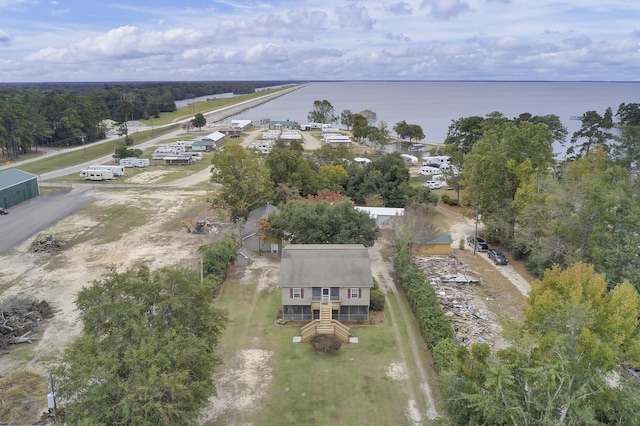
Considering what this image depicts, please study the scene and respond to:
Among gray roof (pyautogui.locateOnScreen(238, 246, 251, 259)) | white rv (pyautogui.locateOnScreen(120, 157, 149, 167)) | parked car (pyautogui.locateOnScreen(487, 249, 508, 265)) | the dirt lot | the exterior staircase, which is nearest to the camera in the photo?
the dirt lot

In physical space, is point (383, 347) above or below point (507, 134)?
below

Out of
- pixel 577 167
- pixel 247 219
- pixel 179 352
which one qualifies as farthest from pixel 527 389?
pixel 247 219

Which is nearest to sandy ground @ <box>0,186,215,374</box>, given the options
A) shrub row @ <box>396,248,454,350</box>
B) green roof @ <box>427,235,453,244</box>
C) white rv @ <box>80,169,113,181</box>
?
shrub row @ <box>396,248,454,350</box>

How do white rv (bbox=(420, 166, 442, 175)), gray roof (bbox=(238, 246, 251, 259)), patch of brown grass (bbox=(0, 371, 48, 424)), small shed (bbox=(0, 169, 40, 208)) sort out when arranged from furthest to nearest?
1. white rv (bbox=(420, 166, 442, 175))
2. small shed (bbox=(0, 169, 40, 208))
3. gray roof (bbox=(238, 246, 251, 259))
4. patch of brown grass (bbox=(0, 371, 48, 424))

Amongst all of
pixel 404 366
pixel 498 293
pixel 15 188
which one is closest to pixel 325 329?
pixel 404 366

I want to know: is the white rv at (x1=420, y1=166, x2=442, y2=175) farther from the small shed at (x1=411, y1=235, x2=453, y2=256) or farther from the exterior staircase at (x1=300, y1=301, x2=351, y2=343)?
the exterior staircase at (x1=300, y1=301, x2=351, y2=343)

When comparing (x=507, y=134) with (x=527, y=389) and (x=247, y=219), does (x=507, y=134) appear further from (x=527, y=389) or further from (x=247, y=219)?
(x=527, y=389)
